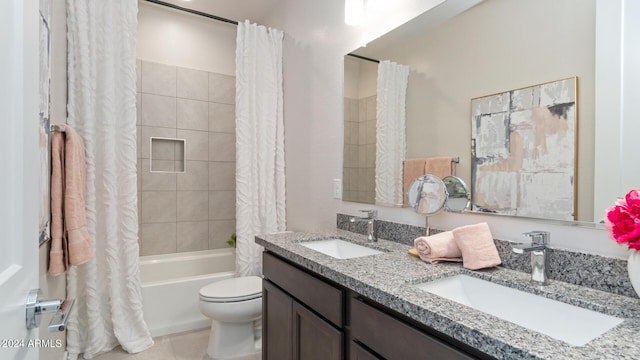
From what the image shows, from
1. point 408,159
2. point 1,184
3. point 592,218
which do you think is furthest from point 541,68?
point 1,184

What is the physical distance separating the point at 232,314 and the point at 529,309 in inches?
64.5

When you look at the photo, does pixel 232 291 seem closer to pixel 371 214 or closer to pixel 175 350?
pixel 175 350

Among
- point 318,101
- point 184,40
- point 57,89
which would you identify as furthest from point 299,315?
point 184,40

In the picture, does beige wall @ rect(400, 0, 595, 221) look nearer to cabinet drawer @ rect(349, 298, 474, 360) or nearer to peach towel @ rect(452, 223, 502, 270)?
peach towel @ rect(452, 223, 502, 270)

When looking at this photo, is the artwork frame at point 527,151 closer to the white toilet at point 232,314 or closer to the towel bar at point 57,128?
the white toilet at point 232,314

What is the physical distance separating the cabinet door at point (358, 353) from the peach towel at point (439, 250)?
0.40 m

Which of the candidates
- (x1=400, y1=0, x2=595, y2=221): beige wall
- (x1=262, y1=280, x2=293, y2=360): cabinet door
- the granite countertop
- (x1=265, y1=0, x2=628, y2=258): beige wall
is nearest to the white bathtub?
(x1=265, y1=0, x2=628, y2=258): beige wall

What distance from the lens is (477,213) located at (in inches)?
51.5

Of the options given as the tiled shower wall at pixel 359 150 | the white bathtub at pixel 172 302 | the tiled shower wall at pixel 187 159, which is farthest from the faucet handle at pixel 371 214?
the tiled shower wall at pixel 187 159

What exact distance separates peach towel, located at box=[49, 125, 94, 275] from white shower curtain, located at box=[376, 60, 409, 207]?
1.58 metres

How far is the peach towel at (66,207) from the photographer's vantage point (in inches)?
64.6

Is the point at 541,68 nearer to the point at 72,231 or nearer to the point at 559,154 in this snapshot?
the point at 559,154

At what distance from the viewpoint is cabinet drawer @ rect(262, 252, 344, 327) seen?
1.13 m

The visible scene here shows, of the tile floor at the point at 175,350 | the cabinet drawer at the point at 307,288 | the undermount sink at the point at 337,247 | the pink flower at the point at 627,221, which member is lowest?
the tile floor at the point at 175,350
